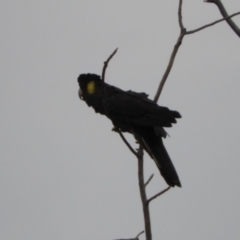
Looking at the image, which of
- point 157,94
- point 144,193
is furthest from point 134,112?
point 144,193

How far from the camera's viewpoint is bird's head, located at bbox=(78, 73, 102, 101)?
232 inches

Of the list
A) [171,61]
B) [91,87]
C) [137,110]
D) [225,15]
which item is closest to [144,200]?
[171,61]

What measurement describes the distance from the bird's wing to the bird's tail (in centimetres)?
17

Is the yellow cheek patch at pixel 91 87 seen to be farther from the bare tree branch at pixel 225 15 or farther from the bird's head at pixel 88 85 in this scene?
the bare tree branch at pixel 225 15

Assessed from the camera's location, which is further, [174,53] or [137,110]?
[137,110]

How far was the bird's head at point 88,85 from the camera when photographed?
19.3ft

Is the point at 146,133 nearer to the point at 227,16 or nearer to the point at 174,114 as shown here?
the point at 174,114

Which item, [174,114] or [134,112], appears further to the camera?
[134,112]

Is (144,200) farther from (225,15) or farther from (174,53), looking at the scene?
(225,15)

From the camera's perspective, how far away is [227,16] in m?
3.44

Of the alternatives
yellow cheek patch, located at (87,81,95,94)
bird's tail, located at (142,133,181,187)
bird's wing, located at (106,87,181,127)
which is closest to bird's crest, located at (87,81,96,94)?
yellow cheek patch, located at (87,81,95,94)

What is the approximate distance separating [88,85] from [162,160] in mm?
1745

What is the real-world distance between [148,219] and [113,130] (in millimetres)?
2323

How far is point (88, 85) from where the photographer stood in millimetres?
6039
